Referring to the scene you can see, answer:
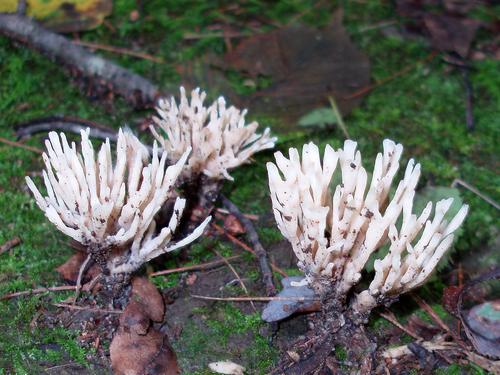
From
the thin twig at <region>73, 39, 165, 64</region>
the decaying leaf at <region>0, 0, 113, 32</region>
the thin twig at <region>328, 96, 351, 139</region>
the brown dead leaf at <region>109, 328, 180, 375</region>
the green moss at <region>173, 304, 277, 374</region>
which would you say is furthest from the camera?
the thin twig at <region>73, 39, 165, 64</region>

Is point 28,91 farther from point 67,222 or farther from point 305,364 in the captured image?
point 305,364

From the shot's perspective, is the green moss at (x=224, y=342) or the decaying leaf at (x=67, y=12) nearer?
the green moss at (x=224, y=342)

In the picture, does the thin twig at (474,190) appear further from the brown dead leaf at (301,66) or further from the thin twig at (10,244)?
the thin twig at (10,244)

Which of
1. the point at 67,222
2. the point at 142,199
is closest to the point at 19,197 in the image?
the point at 67,222

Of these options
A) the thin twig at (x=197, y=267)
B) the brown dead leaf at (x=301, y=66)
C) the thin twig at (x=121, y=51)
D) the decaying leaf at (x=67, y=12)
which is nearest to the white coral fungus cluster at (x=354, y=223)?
the thin twig at (x=197, y=267)

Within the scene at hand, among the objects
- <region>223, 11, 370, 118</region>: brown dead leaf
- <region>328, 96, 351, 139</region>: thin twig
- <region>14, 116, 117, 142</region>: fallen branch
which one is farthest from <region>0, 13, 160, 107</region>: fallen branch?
<region>328, 96, 351, 139</region>: thin twig

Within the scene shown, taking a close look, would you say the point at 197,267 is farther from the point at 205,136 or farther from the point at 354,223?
the point at 354,223

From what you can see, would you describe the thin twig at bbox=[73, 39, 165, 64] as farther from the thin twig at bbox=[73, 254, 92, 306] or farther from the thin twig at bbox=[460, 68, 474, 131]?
the thin twig at bbox=[460, 68, 474, 131]
